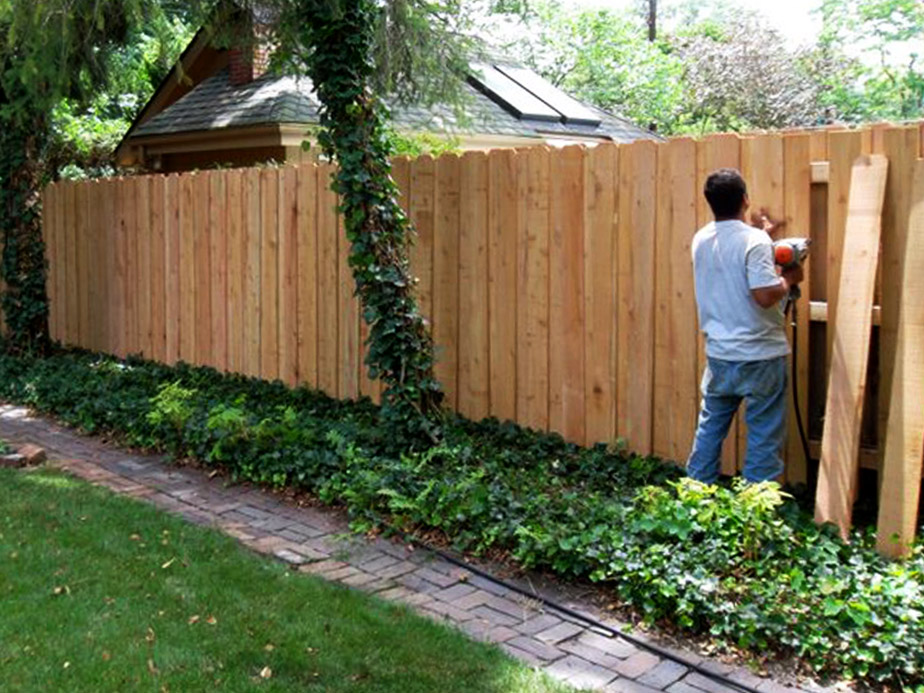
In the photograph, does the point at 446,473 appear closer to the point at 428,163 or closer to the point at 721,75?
the point at 428,163

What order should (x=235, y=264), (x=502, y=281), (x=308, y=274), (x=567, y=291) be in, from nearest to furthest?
1. (x=567, y=291)
2. (x=502, y=281)
3. (x=308, y=274)
4. (x=235, y=264)

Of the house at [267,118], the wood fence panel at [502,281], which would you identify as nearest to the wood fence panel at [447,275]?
the wood fence panel at [502,281]

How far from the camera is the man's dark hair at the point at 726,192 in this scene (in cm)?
506

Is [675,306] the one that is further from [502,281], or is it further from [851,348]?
[502,281]

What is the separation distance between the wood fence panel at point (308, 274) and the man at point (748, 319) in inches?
161

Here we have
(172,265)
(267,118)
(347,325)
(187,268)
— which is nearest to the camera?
(347,325)

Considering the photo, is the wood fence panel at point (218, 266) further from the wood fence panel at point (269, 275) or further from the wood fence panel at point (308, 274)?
the wood fence panel at point (308, 274)

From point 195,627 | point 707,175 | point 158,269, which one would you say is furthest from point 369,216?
point 158,269

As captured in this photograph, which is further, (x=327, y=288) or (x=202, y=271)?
(x=202, y=271)

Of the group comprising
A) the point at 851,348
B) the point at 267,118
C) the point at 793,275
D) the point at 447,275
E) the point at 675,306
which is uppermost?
the point at 267,118

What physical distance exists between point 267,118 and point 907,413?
35.7 feet

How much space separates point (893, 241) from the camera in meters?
4.99

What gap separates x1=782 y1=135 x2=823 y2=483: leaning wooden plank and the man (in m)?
0.28

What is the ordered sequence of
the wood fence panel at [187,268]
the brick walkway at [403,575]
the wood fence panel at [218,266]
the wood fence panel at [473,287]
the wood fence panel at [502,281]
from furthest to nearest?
the wood fence panel at [187,268] < the wood fence panel at [218,266] < the wood fence panel at [473,287] < the wood fence panel at [502,281] < the brick walkway at [403,575]
